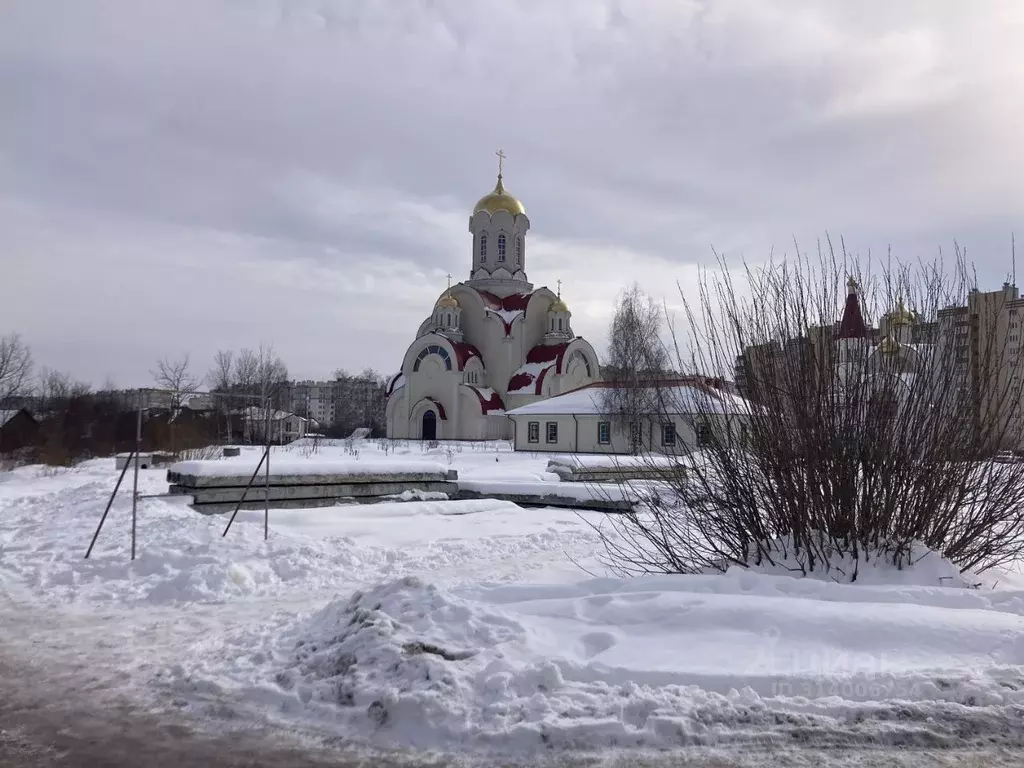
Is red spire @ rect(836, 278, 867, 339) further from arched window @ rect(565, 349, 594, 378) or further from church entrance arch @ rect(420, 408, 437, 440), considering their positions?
church entrance arch @ rect(420, 408, 437, 440)

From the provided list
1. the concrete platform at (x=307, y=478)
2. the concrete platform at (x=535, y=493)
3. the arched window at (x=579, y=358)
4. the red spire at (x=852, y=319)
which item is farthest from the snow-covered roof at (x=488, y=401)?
the red spire at (x=852, y=319)

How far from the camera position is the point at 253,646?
557 cm

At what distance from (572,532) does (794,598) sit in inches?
260

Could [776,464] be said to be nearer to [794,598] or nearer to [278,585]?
[794,598]

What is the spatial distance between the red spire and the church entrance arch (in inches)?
1626

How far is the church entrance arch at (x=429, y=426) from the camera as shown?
47.4m

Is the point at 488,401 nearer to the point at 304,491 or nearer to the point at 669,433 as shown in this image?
the point at 304,491

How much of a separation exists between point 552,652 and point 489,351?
4441cm

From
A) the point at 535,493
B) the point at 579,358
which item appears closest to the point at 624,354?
the point at 579,358

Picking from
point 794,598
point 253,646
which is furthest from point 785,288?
point 253,646

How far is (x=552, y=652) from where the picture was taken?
4.83 metres

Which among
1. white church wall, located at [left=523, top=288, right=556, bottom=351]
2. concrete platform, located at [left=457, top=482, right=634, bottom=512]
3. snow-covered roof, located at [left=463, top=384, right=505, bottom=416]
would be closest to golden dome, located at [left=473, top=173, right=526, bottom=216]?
white church wall, located at [left=523, top=288, right=556, bottom=351]

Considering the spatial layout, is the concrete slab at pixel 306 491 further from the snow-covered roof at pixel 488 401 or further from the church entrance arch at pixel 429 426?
the church entrance arch at pixel 429 426

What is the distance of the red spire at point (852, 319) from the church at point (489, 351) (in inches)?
1535
